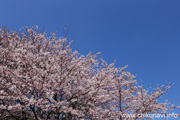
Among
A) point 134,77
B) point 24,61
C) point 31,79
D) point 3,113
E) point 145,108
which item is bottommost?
point 3,113

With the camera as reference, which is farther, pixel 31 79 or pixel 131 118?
pixel 131 118

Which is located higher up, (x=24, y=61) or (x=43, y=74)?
(x=24, y=61)

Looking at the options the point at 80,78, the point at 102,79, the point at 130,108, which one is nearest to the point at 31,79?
the point at 80,78

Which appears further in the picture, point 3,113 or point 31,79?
point 3,113

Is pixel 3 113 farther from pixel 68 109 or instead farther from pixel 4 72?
pixel 68 109

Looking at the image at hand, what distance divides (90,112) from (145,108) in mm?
3431

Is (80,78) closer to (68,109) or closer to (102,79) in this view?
(102,79)

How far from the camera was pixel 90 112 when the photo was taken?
6637 mm

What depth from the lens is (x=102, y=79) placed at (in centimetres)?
641

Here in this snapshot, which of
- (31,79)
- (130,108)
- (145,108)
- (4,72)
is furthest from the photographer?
(130,108)

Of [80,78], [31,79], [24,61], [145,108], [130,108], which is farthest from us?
[130,108]

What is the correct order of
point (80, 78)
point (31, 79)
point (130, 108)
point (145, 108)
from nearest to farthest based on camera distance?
point (31, 79), point (80, 78), point (145, 108), point (130, 108)

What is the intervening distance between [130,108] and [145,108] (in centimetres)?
98

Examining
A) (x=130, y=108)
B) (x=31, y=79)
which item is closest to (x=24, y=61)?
(x=31, y=79)
